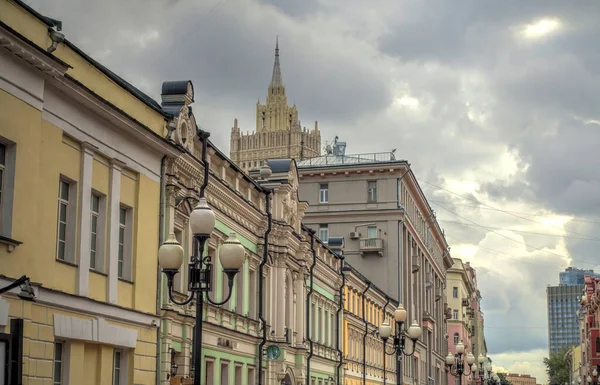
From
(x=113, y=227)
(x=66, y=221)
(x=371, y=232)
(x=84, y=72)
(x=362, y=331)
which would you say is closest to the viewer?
(x=66, y=221)

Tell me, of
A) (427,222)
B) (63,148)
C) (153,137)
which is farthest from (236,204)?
(427,222)

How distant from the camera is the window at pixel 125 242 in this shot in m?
23.8

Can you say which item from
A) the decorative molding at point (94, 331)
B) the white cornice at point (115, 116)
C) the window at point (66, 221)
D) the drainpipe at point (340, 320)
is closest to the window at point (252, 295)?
the white cornice at point (115, 116)

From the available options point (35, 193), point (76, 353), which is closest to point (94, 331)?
point (76, 353)

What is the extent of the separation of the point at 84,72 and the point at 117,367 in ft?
22.4

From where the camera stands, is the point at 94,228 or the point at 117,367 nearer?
the point at 94,228

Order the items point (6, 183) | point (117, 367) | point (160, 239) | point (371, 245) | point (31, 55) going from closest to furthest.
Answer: point (6, 183) → point (31, 55) → point (117, 367) → point (160, 239) → point (371, 245)

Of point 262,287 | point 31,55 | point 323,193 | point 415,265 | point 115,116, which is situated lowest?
point 262,287

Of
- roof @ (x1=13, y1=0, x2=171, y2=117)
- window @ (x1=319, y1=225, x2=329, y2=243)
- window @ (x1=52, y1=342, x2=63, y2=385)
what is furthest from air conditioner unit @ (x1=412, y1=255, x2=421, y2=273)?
window @ (x1=52, y1=342, x2=63, y2=385)

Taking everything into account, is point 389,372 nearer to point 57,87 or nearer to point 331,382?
point 331,382

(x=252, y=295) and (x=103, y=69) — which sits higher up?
(x=103, y=69)

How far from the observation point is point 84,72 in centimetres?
2164

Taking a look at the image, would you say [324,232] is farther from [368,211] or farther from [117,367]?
[117,367]

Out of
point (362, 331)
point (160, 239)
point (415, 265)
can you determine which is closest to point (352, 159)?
point (415, 265)
